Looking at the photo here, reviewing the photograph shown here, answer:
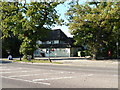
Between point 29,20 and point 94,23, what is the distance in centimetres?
1138

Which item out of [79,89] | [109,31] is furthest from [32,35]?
[79,89]

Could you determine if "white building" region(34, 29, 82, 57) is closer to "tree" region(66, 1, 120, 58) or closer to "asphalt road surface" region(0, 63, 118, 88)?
"tree" region(66, 1, 120, 58)

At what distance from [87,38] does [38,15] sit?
31.9ft

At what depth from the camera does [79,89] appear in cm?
889

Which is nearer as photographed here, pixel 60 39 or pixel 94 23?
pixel 94 23

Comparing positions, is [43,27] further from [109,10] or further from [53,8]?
[109,10]

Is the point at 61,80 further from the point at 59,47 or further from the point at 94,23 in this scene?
the point at 59,47

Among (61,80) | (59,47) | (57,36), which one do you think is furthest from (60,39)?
(61,80)

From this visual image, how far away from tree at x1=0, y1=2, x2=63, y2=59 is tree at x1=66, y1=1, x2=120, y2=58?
406cm

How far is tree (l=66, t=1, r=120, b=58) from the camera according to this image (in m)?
32.0

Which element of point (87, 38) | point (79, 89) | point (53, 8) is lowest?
point (79, 89)

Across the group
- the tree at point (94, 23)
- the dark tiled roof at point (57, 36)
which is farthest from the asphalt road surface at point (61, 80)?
the dark tiled roof at point (57, 36)

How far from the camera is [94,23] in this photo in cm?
3500

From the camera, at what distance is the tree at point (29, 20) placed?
35.6 m
